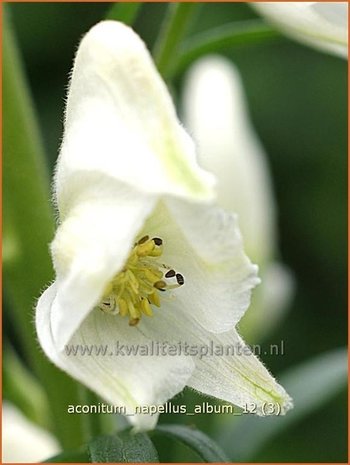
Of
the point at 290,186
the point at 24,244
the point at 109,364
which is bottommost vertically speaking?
the point at 290,186

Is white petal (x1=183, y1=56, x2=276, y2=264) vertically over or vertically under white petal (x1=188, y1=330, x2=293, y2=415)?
under

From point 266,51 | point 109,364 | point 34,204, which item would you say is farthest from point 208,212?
point 266,51

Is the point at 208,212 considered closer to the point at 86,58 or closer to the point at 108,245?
the point at 108,245

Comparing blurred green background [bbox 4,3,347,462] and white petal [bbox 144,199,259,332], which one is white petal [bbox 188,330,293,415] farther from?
blurred green background [bbox 4,3,347,462]

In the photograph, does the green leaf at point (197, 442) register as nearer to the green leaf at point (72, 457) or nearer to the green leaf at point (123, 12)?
the green leaf at point (72, 457)

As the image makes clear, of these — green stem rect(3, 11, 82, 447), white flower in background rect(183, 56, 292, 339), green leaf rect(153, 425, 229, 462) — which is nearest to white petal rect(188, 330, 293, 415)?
green leaf rect(153, 425, 229, 462)
